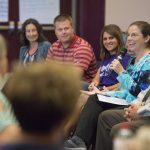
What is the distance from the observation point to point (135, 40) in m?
3.32

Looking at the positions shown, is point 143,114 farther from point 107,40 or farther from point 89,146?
point 107,40

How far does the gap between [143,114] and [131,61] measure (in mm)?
750

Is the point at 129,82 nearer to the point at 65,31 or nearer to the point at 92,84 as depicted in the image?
the point at 92,84

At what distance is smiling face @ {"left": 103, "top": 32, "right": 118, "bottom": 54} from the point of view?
152 inches

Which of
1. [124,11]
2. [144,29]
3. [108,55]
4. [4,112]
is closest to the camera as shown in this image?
[4,112]

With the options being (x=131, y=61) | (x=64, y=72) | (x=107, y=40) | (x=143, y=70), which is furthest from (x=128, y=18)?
(x=64, y=72)

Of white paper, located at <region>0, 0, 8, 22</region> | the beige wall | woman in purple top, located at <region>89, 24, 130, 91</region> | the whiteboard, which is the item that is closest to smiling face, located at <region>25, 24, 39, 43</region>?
woman in purple top, located at <region>89, 24, 130, 91</region>

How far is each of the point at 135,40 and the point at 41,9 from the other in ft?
8.66

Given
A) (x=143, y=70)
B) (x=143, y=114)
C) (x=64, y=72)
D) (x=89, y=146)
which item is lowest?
(x=89, y=146)

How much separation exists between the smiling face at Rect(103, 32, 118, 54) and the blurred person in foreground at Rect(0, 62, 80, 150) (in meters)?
2.66

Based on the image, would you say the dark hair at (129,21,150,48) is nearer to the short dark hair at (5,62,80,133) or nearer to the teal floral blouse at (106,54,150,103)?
the teal floral blouse at (106,54,150,103)

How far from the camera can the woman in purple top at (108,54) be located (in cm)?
380

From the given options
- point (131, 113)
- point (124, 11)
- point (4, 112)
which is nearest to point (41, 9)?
point (124, 11)

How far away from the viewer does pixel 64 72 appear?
47.6 inches
